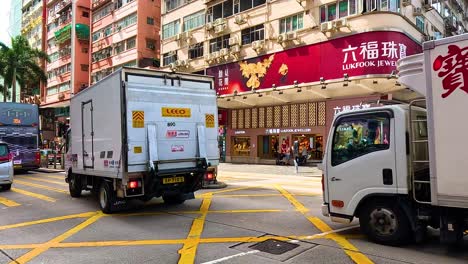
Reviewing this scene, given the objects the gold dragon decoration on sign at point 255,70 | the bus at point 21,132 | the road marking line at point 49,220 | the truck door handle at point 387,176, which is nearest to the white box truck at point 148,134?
the road marking line at point 49,220

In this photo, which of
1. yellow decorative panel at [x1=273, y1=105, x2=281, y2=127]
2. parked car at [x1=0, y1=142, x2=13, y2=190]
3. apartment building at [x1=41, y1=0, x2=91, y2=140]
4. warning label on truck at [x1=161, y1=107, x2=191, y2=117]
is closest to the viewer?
warning label on truck at [x1=161, y1=107, x2=191, y2=117]

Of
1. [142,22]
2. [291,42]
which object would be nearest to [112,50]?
[142,22]

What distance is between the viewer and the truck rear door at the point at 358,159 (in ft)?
20.2

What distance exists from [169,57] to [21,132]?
2087cm

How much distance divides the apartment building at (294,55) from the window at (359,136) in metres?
15.5

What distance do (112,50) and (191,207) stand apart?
44.5 meters

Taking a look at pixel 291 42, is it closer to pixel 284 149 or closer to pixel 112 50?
pixel 284 149

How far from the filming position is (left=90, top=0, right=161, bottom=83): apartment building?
4609 centimetres

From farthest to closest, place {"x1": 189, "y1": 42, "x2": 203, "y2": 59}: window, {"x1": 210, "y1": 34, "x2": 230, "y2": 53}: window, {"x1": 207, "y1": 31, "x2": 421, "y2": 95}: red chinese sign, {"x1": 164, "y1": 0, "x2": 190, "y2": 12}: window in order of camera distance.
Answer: {"x1": 164, "y1": 0, "x2": 190, "y2": 12}: window < {"x1": 189, "y1": 42, "x2": 203, "y2": 59}: window < {"x1": 210, "y1": 34, "x2": 230, "y2": 53}: window < {"x1": 207, "y1": 31, "x2": 421, "y2": 95}: red chinese sign

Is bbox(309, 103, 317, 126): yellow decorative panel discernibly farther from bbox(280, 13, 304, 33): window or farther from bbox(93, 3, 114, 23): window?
bbox(93, 3, 114, 23): window

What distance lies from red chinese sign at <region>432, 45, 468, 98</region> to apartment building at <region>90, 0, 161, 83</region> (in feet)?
140

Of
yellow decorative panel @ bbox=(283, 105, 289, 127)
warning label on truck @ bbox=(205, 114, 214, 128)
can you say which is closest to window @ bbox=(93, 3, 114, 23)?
yellow decorative panel @ bbox=(283, 105, 289, 127)

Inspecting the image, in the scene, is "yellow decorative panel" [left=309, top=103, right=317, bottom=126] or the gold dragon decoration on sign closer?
"yellow decorative panel" [left=309, top=103, right=317, bottom=126]

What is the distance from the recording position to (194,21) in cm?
3800
